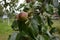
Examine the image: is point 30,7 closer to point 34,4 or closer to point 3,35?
point 34,4

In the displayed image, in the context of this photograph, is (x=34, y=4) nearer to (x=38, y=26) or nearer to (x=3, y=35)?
(x=38, y=26)

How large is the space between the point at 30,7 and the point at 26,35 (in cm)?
17

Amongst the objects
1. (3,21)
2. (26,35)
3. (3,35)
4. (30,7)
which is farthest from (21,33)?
(3,21)

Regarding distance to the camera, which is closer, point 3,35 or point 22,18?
point 22,18

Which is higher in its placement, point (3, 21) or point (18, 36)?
point (18, 36)

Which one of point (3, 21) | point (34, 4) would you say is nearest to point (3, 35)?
point (3, 21)

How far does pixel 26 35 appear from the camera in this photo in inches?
35.3

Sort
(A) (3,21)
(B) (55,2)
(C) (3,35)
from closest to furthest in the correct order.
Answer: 1. (B) (55,2)
2. (C) (3,35)
3. (A) (3,21)

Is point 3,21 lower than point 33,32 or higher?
lower

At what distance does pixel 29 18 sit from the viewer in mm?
893

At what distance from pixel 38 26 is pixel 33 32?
68 mm

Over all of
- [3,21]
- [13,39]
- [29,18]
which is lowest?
[3,21]

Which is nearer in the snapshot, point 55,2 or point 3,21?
point 55,2

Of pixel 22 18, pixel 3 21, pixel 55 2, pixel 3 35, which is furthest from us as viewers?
pixel 3 21
